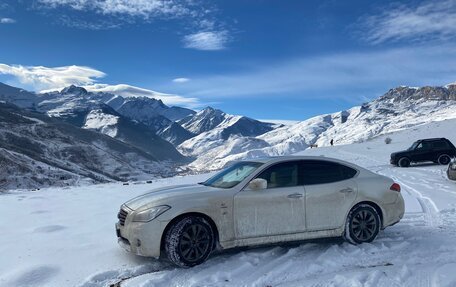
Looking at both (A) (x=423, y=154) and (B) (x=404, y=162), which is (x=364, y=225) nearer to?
(B) (x=404, y=162)

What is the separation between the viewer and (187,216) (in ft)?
20.1

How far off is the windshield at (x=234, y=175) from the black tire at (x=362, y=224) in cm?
180

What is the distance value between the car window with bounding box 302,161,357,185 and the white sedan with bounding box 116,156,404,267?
2 centimetres

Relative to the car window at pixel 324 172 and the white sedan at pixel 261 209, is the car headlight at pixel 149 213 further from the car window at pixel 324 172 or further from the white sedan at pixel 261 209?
the car window at pixel 324 172

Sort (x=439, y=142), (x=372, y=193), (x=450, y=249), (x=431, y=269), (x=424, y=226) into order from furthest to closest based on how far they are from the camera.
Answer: (x=439, y=142) → (x=424, y=226) → (x=372, y=193) → (x=450, y=249) → (x=431, y=269)

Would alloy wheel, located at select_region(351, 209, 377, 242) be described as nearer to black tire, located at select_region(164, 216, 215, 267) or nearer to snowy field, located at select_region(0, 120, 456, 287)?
snowy field, located at select_region(0, 120, 456, 287)

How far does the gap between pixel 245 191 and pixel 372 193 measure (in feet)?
7.68

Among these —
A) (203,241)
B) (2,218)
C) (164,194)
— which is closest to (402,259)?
(203,241)

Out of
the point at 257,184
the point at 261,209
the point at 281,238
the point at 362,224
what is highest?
the point at 257,184

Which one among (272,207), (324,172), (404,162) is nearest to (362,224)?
(324,172)

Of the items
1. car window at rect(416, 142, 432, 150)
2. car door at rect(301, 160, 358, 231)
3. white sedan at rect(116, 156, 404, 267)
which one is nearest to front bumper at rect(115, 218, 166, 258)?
white sedan at rect(116, 156, 404, 267)

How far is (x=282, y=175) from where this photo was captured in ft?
22.6

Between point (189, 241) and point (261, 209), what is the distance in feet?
3.97

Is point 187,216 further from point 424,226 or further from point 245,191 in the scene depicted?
point 424,226
